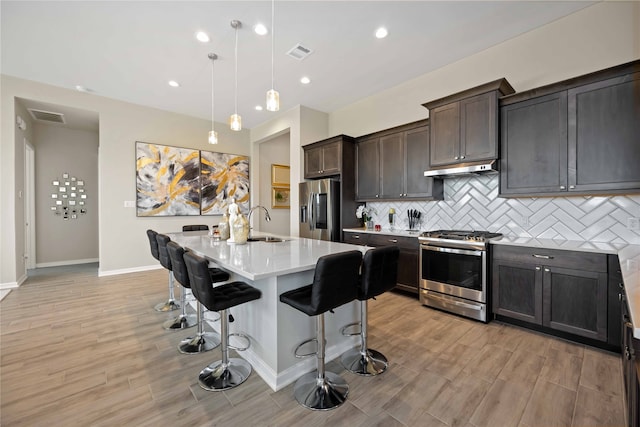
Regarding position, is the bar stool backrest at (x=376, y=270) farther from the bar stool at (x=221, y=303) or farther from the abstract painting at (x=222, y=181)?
the abstract painting at (x=222, y=181)

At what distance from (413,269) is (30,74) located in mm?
6229

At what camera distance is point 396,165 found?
4020 mm

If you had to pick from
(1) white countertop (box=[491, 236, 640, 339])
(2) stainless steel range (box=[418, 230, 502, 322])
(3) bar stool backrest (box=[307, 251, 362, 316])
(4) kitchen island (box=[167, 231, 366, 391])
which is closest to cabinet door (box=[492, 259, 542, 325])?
(2) stainless steel range (box=[418, 230, 502, 322])

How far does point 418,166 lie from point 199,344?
338cm

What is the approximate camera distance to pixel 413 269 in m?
3.51

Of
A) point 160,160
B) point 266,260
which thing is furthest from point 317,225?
point 160,160

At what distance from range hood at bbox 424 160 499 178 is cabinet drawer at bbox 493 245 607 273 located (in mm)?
857

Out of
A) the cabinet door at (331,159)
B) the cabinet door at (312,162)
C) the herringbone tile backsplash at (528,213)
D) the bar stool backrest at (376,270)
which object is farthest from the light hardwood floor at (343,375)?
the cabinet door at (312,162)

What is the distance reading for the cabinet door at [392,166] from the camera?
3.96 meters

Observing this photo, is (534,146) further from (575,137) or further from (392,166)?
(392,166)

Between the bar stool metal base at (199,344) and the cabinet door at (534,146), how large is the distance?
3362 millimetres

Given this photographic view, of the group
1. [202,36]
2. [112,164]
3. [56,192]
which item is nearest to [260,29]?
[202,36]

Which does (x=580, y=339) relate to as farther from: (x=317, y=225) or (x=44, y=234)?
(x=44, y=234)

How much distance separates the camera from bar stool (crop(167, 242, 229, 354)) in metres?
2.07
